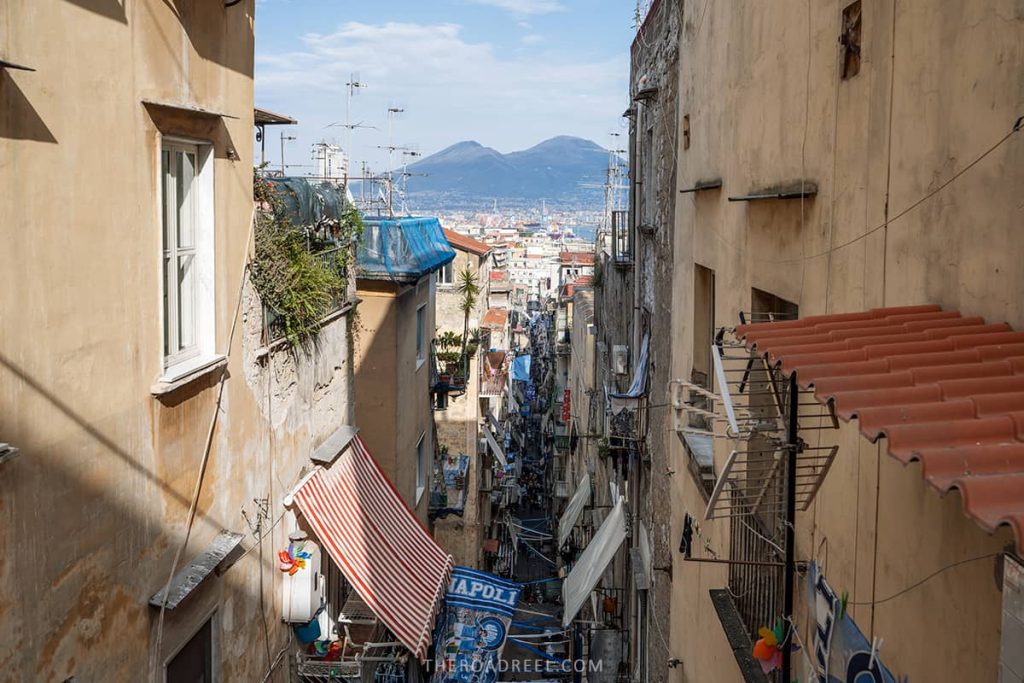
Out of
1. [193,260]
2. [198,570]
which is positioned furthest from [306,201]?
[198,570]

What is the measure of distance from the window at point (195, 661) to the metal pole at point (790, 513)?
4.43 m

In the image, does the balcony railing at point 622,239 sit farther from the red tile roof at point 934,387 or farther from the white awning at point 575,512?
the red tile roof at point 934,387

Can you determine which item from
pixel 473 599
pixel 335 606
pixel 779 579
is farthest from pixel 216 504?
pixel 473 599

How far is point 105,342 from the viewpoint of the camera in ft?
19.3

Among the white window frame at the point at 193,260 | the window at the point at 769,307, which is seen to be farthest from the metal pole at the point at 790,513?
the white window frame at the point at 193,260

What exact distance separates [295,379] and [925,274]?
7.42 m

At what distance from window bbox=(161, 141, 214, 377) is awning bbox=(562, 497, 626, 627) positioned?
8.79 m

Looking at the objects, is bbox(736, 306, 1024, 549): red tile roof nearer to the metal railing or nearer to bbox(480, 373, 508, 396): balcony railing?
the metal railing

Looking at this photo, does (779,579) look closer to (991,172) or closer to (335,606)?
(991,172)

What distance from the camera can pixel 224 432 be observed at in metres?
8.10

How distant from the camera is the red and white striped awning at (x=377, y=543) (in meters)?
10.4

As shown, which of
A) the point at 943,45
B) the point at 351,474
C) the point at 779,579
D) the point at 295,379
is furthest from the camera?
the point at 351,474

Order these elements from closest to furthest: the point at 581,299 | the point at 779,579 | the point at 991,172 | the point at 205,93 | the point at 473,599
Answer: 1. the point at 991,172
2. the point at 779,579
3. the point at 205,93
4. the point at 473,599
5. the point at 581,299

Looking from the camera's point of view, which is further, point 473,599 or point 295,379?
point 473,599
